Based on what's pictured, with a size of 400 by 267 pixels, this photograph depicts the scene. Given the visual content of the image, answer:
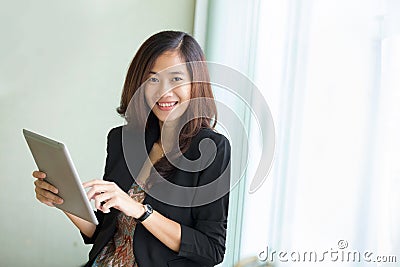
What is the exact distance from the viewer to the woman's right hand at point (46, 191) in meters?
1.19

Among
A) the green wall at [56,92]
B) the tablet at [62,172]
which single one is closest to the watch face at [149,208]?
the tablet at [62,172]

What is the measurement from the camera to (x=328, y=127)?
4.38 feet

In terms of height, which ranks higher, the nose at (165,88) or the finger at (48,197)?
the nose at (165,88)

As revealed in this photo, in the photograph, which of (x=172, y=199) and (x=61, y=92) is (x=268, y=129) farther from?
(x=61, y=92)

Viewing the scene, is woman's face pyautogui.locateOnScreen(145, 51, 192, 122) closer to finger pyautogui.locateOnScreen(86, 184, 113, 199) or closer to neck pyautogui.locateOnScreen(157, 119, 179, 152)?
neck pyautogui.locateOnScreen(157, 119, 179, 152)

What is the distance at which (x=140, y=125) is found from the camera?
1376 millimetres

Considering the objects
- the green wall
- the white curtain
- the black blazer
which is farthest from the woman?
the green wall

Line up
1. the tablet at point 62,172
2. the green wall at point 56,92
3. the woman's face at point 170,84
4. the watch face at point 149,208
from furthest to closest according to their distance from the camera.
Result: the green wall at point 56,92
the woman's face at point 170,84
the watch face at point 149,208
the tablet at point 62,172

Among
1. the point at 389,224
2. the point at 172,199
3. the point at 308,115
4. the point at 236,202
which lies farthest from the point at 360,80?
the point at 236,202

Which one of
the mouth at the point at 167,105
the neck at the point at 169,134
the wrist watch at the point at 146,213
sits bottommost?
the wrist watch at the point at 146,213

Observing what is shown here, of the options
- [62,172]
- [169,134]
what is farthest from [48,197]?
[169,134]

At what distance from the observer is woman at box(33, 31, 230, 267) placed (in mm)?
1169

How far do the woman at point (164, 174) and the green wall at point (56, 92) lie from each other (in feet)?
2.16

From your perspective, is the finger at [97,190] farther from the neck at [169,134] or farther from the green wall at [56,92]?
the green wall at [56,92]
